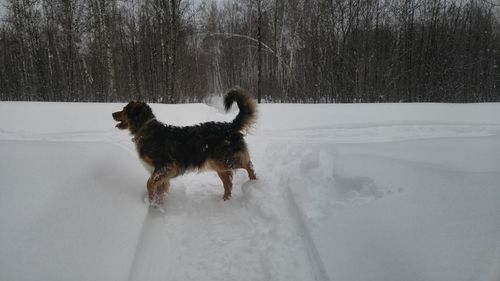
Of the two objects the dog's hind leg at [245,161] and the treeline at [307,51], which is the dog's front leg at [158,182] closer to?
the dog's hind leg at [245,161]

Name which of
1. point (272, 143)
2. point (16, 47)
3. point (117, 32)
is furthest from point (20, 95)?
point (272, 143)

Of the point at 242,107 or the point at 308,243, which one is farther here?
the point at 242,107

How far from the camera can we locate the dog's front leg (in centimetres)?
367

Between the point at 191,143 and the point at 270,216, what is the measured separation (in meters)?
1.49

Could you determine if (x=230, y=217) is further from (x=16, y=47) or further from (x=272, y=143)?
(x=16, y=47)

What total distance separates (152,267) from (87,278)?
0.62 m

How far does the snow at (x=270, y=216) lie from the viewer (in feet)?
7.59

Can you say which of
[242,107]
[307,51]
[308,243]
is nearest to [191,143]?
[242,107]

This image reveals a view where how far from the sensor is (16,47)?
821 inches

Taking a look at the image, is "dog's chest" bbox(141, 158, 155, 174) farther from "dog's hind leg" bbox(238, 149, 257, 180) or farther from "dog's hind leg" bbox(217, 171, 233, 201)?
"dog's hind leg" bbox(238, 149, 257, 180)

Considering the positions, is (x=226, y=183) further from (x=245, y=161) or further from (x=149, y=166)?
(x=149, y=166)

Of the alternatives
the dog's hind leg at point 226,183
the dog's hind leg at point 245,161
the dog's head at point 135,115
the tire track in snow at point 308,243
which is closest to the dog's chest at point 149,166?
the dog's head at point 135,115

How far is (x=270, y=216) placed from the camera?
3.52 metres

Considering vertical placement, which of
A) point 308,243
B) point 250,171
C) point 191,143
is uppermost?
point 191,143
